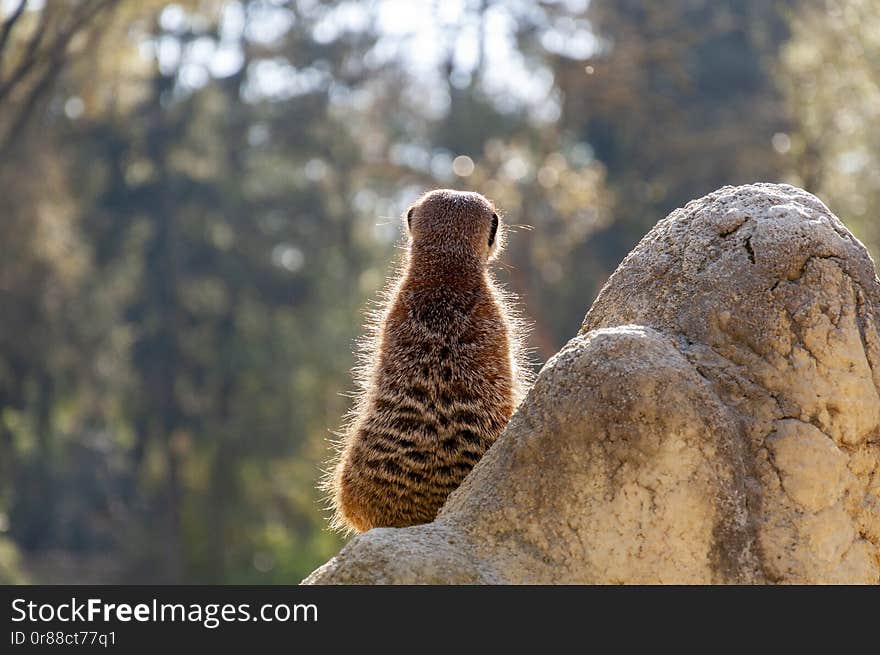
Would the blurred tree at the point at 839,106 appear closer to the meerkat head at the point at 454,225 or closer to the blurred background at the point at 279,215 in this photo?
the blurred background at the point at 279,215

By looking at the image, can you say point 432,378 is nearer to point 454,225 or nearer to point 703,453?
point 454,225

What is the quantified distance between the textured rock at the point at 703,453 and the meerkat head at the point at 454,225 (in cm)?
143

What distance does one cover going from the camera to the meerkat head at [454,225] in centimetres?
614

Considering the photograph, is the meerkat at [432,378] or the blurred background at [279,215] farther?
the blurred background at [279,215]

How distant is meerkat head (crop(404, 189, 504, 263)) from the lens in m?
6.14

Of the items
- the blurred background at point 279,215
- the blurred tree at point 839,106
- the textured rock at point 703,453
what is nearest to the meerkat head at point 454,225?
the textured rock at point 703,453

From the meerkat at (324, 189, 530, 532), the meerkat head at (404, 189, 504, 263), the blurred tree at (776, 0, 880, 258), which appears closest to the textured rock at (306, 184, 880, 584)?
the meerkat at (324, 189, 530, 532)

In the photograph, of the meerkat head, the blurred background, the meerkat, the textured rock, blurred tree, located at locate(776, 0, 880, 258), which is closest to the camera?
the textured rock

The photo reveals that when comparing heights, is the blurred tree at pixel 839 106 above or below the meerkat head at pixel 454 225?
above

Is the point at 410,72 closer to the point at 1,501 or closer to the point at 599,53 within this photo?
the point at 599,53

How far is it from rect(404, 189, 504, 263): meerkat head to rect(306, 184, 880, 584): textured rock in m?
1.43

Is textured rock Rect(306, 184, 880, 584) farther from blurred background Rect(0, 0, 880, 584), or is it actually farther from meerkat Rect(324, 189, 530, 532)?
blurred background Rect(0, 0, 880, 584)

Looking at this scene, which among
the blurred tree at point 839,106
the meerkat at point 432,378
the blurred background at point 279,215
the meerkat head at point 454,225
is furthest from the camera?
the blurred background at point 279,215
